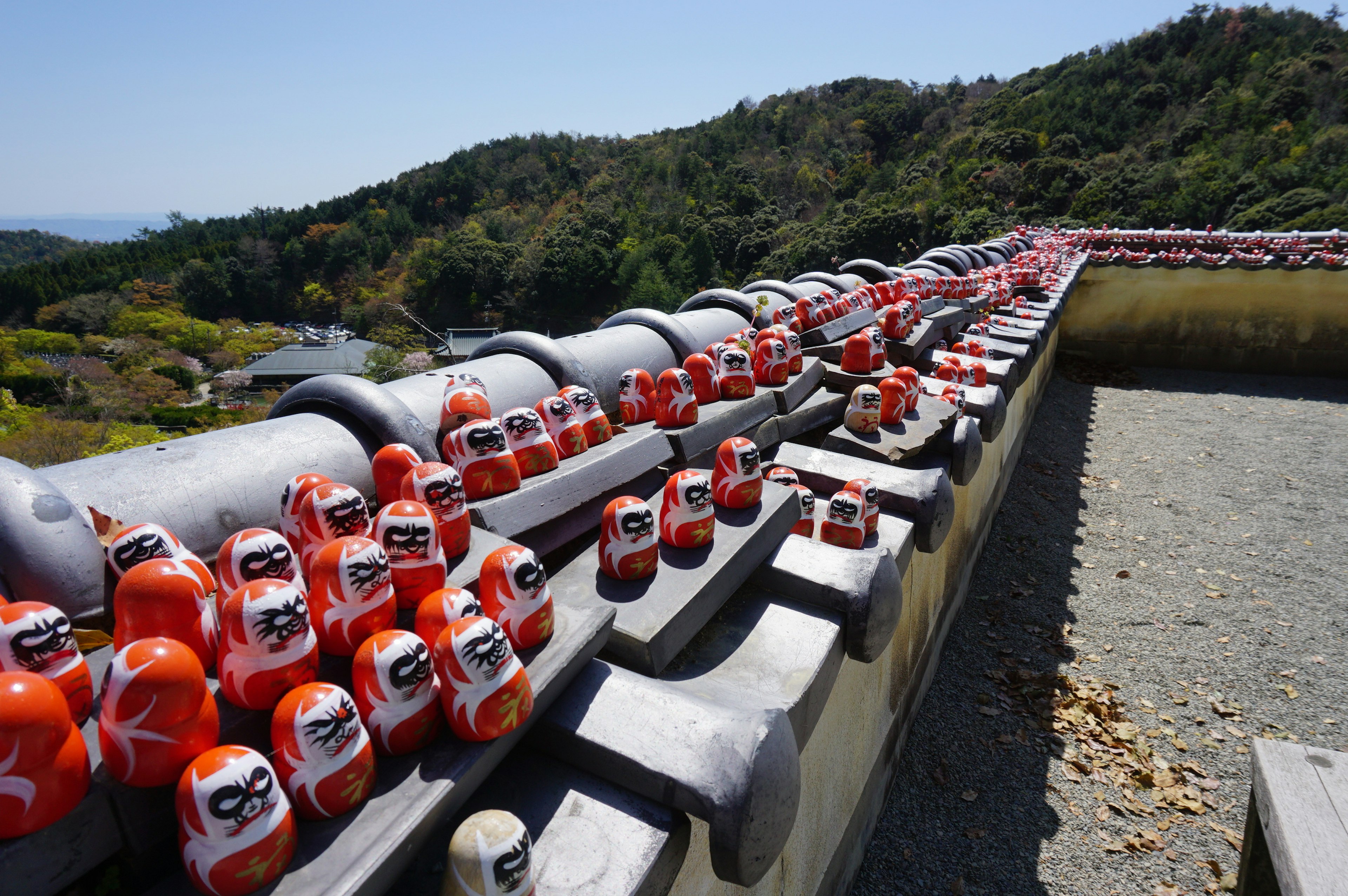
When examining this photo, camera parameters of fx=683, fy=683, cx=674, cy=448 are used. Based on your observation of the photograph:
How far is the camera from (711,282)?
66062 mm

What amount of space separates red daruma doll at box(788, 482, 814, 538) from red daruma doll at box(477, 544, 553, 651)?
1.69 m

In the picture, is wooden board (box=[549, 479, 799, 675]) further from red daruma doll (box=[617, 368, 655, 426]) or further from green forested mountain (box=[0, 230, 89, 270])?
green forested mountain (box=[0, 230, 89, 270])

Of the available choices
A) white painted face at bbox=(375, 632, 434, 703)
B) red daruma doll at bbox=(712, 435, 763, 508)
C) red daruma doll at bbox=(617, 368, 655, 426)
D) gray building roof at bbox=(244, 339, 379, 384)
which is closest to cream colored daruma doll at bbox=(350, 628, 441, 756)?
white painted face at bbox=(375, 632, 434, 703)

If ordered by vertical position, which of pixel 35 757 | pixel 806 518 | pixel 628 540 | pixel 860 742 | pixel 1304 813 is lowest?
pixel 860 742

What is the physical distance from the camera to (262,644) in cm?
148

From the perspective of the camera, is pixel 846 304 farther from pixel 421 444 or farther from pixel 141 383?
pixel 141 383

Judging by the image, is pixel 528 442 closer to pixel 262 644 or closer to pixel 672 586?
pixel 672 586

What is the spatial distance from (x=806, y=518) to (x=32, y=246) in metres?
202

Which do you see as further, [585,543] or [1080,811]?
[1080,811]

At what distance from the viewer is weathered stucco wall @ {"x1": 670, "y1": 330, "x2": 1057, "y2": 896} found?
2.66 m

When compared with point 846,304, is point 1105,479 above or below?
below

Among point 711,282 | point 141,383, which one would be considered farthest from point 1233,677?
point 711,282

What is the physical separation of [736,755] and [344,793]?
0.87 m

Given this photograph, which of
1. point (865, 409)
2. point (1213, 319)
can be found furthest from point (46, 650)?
point (1213, 319)
